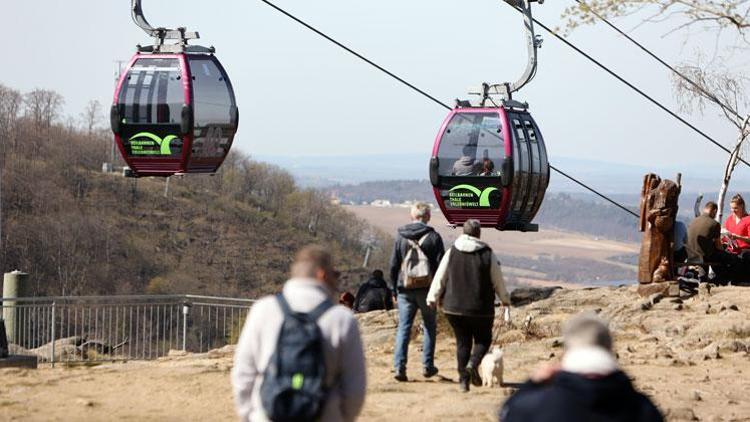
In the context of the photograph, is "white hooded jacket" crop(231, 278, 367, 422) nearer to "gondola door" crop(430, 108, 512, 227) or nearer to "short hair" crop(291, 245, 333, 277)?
"short hair" crop(291, 245, 333, 277)

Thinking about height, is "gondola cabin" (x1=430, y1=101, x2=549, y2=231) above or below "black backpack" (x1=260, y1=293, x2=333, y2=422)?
above

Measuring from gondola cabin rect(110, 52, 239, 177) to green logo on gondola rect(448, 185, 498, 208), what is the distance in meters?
3.75

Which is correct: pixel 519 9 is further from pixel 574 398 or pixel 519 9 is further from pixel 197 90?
pixel 574 398

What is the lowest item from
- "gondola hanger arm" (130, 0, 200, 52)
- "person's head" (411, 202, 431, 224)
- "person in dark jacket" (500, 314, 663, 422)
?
"person in dark jacket" (500, 314, 663, 422)

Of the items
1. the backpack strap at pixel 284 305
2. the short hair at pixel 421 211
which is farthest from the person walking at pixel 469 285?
the backpack strap at pixel 284 305

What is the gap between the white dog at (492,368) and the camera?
45.4ft

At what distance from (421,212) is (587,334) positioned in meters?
7.77

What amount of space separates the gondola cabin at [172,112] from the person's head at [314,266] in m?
15.3

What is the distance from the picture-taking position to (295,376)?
7.22 m

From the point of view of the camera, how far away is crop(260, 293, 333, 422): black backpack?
23.6ft

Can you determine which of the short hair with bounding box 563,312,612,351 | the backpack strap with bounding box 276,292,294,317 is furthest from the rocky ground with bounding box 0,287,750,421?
the short hair with bounding box 563,312,612,351

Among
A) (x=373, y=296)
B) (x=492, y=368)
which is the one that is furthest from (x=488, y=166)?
(x=492, y=368)

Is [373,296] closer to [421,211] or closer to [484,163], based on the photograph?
[484,163]

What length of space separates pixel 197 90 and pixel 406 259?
9.55m
